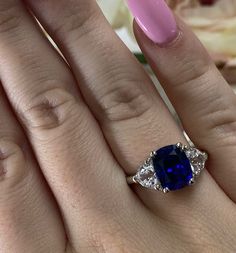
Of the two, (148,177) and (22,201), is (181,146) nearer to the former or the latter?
(148,177)

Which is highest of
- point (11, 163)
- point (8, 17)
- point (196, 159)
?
point (8, 17)

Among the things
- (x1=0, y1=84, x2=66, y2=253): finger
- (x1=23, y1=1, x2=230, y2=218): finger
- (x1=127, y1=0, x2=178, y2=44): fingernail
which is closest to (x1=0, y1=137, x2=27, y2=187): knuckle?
(x1=0, y1=84, x2=66, y2=253): finger

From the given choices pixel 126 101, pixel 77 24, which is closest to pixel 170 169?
pixel 126 101

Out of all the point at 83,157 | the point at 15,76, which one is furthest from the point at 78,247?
the point at 15,76

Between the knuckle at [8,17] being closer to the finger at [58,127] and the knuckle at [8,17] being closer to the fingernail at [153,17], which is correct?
the finger at [58,127]

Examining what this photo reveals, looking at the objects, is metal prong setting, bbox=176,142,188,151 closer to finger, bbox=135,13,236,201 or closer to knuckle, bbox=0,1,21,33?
finger, bbox=135,13,236,201

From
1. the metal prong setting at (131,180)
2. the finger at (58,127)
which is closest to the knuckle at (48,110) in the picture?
the finger at (58,127)
